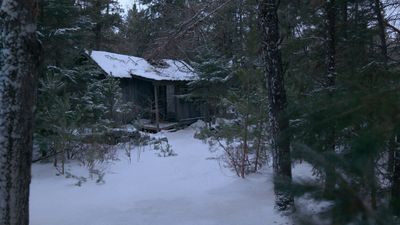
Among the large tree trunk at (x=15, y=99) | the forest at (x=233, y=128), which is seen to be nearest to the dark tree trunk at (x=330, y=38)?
the forest at (x=233, y=128)

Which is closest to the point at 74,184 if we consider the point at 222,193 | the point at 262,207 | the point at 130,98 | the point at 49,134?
the point at 49,134

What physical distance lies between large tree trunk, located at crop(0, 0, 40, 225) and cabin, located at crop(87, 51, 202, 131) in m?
16.1

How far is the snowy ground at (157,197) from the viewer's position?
7102mm

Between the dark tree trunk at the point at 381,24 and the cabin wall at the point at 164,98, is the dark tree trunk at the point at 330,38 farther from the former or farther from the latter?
the cabin wall at the point at 164,98

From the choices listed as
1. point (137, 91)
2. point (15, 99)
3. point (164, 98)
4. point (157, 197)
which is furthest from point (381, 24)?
point (164, 98)

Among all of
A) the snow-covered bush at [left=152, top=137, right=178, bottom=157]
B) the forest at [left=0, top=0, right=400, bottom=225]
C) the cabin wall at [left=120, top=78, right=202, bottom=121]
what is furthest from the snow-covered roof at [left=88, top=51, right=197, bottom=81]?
the snow-covered bush at [left=152, top=137, right=178, bottom=157]

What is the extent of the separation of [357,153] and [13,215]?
3949mm

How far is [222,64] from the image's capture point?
2198 cm

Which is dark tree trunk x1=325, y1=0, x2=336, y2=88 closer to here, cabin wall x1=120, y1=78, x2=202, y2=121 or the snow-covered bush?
the snow-covered bush

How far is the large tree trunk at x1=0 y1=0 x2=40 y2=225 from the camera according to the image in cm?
459

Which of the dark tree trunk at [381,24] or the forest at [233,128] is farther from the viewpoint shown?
the dark tree trunk at [381,24]

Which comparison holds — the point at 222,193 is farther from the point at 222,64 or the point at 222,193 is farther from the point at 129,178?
the point at 222,64

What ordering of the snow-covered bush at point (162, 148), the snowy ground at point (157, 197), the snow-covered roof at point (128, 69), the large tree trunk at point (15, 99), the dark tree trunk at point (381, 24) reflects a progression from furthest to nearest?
the snow-covered roof at point (128, 69) → the snow-covered bush at point (162, 148) → the snowy ground at point (157, 197) → the dark tree trunk at point (381, 24) → the large tree trunk at point (15, 99)

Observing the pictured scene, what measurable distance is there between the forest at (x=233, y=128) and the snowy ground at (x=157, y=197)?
0.04 meters
